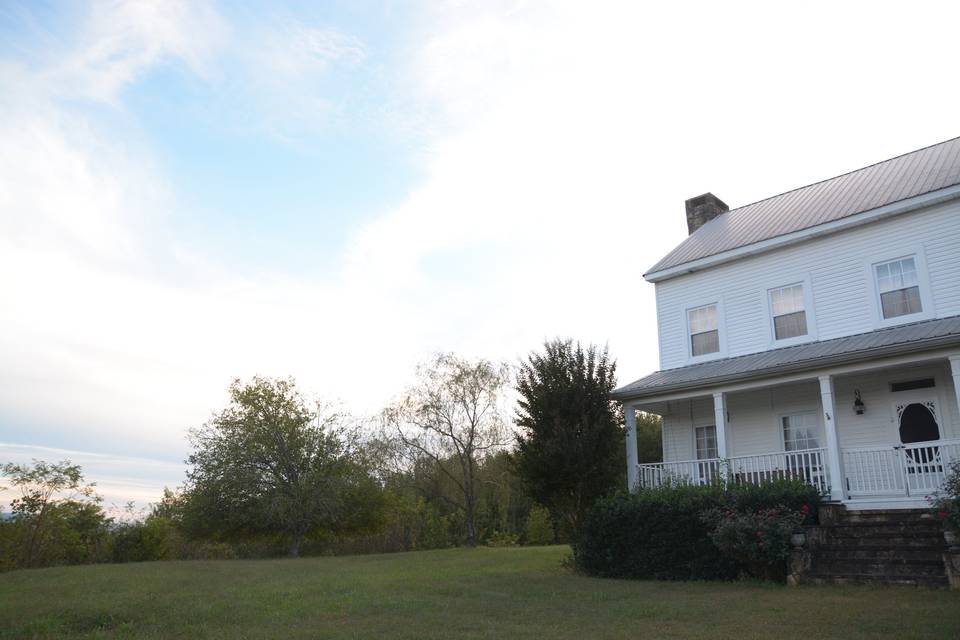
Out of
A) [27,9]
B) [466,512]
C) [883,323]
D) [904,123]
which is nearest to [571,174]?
[883,323]

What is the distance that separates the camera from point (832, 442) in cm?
1358

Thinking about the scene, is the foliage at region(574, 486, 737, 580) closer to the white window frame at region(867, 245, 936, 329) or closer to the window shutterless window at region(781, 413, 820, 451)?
the window shutterless window at region(781, 413, 820, 451)

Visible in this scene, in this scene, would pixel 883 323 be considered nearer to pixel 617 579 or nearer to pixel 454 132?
pixel 617 579

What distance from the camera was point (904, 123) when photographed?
18.9 metres

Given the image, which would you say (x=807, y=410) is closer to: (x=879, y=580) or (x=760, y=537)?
(x=760, y=537)

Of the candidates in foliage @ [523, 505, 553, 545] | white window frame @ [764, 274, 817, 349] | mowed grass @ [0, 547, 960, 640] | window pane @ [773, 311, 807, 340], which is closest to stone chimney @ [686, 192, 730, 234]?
white window frame @ [764, 274, 817, 349]

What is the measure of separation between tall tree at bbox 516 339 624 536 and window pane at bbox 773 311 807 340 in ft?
14.0

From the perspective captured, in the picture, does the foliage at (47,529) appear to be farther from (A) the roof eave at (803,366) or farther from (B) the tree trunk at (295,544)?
(A) the roof eave at (803,366)

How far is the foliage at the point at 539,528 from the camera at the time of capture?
106ft

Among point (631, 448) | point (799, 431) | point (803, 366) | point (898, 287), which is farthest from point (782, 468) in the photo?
point (898, 287)

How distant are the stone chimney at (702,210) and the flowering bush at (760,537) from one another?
1144 centimetres

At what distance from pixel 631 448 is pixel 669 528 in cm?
347

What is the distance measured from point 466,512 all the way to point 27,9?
23.8 m

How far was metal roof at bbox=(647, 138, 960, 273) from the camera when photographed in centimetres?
1603
